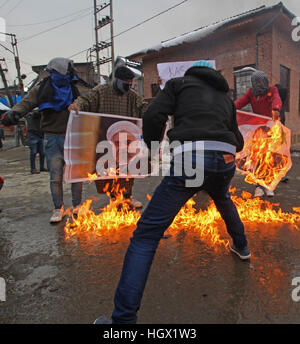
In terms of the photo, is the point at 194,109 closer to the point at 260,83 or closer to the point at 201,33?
the point at 260,83

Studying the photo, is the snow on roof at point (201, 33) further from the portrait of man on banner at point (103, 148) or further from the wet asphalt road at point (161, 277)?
the wet asphalt road at point (161, 277)

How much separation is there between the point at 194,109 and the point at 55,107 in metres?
2.35

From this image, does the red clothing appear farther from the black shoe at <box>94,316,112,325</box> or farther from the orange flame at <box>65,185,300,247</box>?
the black shoe at <box>94,316,112,325</box>

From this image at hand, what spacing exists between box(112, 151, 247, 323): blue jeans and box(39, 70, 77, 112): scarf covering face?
240 cm

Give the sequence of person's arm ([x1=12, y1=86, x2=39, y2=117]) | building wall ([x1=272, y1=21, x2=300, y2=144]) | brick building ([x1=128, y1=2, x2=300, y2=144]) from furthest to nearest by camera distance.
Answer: building wall ([x1=272, y1=21, x2=300, y2=144]) < brick building ([x1=128, y1=2, x2=300, y2=144]) < person's arm ([x1=12, y1=86, x2=39, y2=117])

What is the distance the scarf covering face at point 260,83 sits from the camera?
437 centimetres

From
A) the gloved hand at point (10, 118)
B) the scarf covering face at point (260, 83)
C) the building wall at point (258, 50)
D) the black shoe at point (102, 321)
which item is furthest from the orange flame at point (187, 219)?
the building wall at point (258, 50)

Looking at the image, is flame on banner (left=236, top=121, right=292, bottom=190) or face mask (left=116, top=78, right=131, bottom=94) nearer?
face mask (left=116, top=78, right=131, bottom=94)

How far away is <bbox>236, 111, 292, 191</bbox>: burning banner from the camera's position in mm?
4102

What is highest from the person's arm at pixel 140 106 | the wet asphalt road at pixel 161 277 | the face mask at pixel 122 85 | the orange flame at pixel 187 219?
the face mask at pixel 122 85

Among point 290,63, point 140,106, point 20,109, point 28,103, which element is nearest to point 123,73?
point 140,106

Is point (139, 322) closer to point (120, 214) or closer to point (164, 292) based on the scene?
point (164, 292)

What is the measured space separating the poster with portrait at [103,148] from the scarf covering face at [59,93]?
1.09 feet

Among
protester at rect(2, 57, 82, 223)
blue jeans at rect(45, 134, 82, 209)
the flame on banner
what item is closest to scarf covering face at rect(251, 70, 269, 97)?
the flame on banner
